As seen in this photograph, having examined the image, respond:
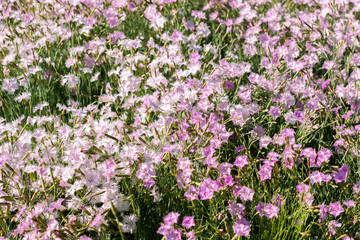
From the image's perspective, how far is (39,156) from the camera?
2.07 m

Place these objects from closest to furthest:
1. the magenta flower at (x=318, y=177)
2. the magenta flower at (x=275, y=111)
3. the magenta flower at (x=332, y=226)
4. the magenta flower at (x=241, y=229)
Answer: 1. the magenta flower at (x=241, y=229)
2. the magenta flower at (x=332, y=226)
3. the magenta flower at (x=318, y=177)
4. the magenta flower at (x=275, y=111)

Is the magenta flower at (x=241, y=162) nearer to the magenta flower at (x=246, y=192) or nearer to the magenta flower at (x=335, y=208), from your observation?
the magenta flower at (x=246, y=192)

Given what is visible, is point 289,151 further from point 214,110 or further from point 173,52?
point 173,52

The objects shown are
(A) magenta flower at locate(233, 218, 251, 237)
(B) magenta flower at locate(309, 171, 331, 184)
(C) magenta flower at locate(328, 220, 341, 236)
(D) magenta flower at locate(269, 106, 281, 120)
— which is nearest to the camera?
(A) magenta flower at locate(233, 218, 251, 237)

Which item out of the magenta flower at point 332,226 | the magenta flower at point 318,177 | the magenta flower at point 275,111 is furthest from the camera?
the magenta flower at point 275,111

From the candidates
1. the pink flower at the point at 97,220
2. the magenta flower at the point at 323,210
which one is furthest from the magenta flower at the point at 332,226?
the pink flower at the point at 97,220

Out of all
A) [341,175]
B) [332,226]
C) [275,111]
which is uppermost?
[275,111]

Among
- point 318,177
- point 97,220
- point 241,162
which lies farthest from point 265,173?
point 97,220

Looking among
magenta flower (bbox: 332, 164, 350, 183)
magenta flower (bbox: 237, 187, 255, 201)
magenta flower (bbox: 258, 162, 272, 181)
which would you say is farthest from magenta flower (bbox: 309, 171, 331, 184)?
magenta flower (bbox: 237, 187, 255, 201)

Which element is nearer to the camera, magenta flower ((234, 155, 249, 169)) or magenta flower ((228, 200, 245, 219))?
magenta flower ((228, 200, 245, 219))

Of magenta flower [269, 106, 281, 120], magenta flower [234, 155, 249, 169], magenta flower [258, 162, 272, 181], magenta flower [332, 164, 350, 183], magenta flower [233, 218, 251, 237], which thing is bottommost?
magenta flower [233, 218, 251, 237]

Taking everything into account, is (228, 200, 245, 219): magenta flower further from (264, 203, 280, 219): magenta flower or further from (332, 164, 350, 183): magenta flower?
(332, 164, 350, 183): magenta flower

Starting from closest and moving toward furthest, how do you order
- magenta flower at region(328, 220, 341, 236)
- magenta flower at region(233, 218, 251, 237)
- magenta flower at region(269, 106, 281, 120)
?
magenta flower at region(233, 218, 251, 237) < magenta flower at region(328, 220, 341, 236) < magenta flower at region(269, 106, 281, 120)

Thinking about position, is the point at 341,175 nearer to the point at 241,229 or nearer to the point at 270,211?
the point at 270,211
